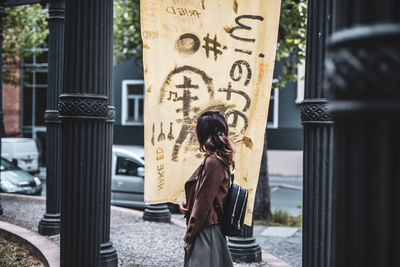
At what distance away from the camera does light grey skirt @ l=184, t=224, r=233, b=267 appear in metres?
3.50

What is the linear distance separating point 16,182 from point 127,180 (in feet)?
11.4

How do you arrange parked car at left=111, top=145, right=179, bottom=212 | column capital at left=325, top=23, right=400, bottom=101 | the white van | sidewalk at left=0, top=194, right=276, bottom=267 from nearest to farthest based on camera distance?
column capital at left=325, top=23, right=400, bottom=101 < sidewalk at left=0, top=194, right=276, bottom=267 < parked car at left=111, top=145, right=179, bottom=212 < the white van

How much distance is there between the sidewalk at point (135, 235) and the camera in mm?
6184

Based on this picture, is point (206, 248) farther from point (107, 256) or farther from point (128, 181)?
point (128, 181)

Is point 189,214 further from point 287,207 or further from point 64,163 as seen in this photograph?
point 287,207

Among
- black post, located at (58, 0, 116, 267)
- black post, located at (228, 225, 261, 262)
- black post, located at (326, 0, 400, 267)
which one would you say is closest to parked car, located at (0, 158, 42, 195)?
black post, located at (228, 225, 261, 262)

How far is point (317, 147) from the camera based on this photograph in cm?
368

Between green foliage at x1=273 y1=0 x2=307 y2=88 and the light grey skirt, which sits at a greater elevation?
green foliage at x1=273 y1=0 x2=307 y2=88

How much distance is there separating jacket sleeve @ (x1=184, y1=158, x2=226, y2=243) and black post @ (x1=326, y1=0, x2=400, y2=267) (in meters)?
1.98

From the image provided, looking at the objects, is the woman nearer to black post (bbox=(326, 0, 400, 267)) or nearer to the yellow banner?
the yellow banner

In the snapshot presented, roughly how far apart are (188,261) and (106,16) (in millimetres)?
1917

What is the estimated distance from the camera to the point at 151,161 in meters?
4.10

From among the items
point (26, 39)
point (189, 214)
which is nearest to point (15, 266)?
point (189, 214)

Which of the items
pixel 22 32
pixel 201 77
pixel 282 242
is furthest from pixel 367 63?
pixel 22 32
